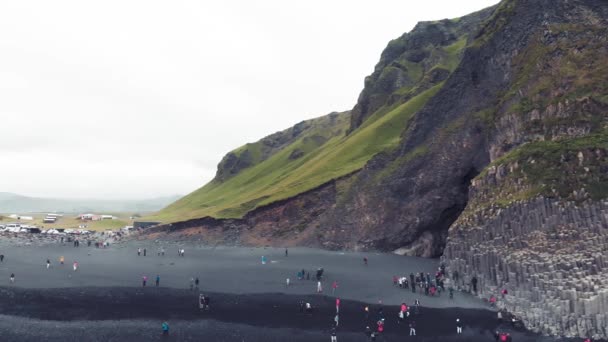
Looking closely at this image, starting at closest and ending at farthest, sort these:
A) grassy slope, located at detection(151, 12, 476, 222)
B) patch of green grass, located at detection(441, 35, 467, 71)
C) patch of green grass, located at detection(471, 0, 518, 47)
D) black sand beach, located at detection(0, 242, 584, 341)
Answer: black sand beach, located at detection(0, 242, 584, 341) < patch of green grass, located at detection(471, 0, 518, 47) < grassy slope, located at detection(151, 12, 476, 222) < patch of green grass, located at detection(441, 35, 467, 71)

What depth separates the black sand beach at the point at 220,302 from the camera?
4375cm

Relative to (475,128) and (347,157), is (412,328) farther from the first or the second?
(347,157)

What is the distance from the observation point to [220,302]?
54469 millimetres

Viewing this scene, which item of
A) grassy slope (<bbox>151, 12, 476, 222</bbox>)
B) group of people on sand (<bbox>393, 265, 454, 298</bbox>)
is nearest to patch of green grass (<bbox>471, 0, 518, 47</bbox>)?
grassy slope (<bbox>151, 12, 476, 222</bbox>)

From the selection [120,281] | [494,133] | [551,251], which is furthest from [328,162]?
[551,251]

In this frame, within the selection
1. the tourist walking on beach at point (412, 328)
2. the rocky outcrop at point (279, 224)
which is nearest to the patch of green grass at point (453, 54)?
the rocky outcrop at point (279, 224)

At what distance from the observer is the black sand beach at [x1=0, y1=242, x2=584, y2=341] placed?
43750 millimetres

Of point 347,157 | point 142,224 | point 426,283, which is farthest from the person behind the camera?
point 142,224

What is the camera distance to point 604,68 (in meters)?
65.1

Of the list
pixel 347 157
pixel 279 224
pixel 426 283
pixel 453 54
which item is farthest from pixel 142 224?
pixel 453 54

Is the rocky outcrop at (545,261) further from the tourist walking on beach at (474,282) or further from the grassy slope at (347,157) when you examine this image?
the grassy slope at (347,157)

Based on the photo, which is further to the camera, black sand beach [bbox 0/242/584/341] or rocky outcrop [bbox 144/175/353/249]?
rocky outcrop [bbox 144/175/353/249]

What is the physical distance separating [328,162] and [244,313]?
89379 millimetres

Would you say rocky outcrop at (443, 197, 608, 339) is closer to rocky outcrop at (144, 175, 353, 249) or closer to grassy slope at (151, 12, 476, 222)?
grassy slope at (151, 12, 476, 222)
